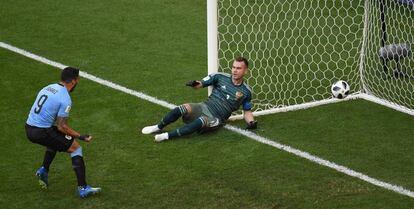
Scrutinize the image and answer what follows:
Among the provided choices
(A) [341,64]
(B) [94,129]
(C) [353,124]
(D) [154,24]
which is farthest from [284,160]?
(D) [154,24]

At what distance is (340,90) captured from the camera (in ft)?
37.2

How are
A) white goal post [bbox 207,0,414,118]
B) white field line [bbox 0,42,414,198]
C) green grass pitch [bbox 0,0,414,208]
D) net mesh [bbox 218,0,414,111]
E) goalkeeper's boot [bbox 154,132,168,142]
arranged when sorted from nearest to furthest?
1. green grass pitch [bbox 0,0,414,208]
2. white field line [bbox 0,42,414,198]
3. goalkeeper's boot [bbox 154,132,168,142]
4. white goal post [bbox 207,0,414,118]
5. net mesh [bbox 218,0,414,111]

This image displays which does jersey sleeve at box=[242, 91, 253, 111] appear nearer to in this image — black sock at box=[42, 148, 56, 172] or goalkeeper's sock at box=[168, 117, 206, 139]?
goalkeeper's sock at box=[168, 117, 206, 139]

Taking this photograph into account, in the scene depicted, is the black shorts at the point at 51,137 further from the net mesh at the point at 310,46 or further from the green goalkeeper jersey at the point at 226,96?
the net mesh at the point at 310,46

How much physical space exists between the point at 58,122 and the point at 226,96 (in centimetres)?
276

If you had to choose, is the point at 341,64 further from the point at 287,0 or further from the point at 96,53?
the point at 96,53

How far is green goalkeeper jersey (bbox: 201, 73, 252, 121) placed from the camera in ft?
34.9

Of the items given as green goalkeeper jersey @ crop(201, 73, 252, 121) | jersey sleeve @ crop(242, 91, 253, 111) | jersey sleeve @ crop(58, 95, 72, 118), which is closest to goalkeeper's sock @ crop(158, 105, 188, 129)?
green goalkeeper jersey @ crop(201, 73, 252, 121)

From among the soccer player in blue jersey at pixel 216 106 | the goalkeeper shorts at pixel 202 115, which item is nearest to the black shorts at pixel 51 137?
the soccer player in blue jersey at pixel 216 106

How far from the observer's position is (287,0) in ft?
47.1

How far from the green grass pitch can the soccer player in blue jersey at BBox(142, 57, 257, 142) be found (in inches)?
6.2

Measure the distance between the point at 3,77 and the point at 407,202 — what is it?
21.5 ft

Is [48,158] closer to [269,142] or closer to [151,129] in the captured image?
[151,129]

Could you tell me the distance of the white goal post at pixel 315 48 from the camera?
39.2ft
